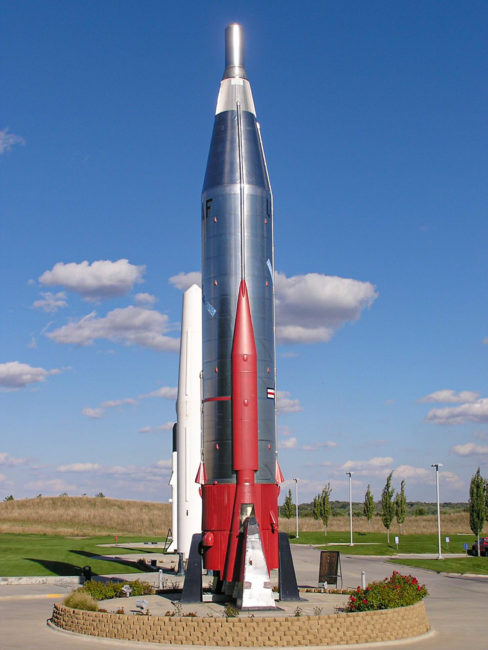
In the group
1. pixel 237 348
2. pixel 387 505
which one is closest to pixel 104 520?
pixel 387 505

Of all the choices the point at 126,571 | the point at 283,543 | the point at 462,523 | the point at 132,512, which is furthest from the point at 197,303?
the point at 462,523

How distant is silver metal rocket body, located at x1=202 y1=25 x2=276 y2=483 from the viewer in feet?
88.3

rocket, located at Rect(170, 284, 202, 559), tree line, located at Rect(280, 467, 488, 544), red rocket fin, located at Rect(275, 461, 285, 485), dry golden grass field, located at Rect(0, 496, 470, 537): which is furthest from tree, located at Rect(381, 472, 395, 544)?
red rocket fin, located at Rect(275, 461, 285, 485)

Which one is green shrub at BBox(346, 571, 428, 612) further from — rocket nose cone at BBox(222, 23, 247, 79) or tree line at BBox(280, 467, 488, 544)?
tree line at BBox(280, 467, 488, 544)

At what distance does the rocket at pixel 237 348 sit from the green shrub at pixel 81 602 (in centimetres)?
395

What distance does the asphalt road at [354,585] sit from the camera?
70.2 feet

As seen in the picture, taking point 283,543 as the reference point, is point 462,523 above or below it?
below

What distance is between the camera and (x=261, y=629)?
21047mm

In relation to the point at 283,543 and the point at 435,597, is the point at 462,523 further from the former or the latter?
the point at 283,543

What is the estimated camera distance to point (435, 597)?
108 feet

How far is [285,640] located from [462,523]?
86509 millimetres

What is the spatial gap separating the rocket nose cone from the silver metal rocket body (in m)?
1.39

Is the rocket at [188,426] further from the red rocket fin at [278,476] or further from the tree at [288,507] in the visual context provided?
the tree at [288,507]

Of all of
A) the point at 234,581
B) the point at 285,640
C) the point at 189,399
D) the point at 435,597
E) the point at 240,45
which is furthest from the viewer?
the point at 189,399
